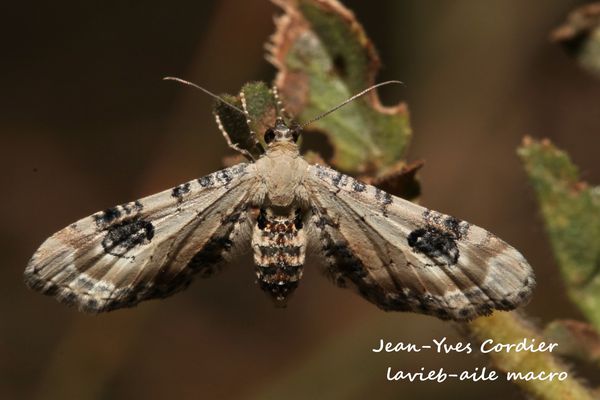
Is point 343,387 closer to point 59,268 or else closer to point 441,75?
point 441,75

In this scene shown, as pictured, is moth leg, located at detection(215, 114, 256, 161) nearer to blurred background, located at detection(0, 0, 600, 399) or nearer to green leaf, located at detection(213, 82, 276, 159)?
green leaf, located at detection(213, 82, 276, 159)

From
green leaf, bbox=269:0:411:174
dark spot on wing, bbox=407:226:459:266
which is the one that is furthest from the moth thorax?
dark spot on wing, bbox=407:226:459:266

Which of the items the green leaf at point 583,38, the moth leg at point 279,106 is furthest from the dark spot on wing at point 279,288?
the green leaf at point 583,38

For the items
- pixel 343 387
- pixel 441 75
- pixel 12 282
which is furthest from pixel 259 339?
pixel 441 75

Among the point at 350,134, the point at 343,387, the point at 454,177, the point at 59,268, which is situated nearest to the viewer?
the point at 59,268

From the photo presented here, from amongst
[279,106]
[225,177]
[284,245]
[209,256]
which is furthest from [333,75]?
[209,256]

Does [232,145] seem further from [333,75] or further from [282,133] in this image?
[333,75]
